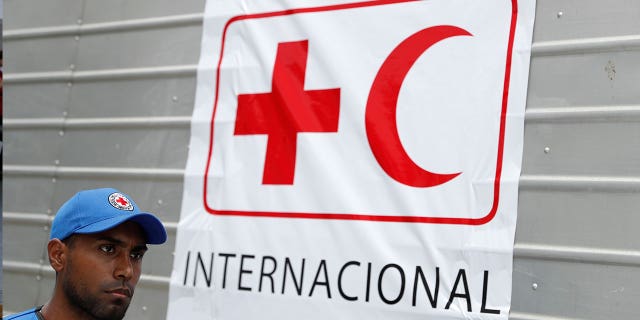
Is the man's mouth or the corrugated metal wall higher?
the corrugated metal wall

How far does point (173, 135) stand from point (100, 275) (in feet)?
4.93

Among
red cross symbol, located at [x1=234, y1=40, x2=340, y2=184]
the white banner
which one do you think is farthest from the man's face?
red cross symbol, located at [x1=234, y1=40, x2=340, y2=184]

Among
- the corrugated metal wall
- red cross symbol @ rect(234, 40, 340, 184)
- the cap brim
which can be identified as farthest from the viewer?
Answer: red cross symbol @ rect(234, 40, 340, 184)

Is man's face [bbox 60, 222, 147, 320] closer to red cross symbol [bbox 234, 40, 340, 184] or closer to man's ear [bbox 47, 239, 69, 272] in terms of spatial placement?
A: man's ear [bbox 47, 239, 69, 272]

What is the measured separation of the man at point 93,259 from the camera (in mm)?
1872

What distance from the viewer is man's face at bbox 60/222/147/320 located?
187cm

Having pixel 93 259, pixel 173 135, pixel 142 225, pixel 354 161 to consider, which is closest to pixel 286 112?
pixel 354 161

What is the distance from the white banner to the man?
107 cm

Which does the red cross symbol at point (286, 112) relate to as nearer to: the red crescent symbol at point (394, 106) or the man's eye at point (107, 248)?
the red crescent symbol at point (394, 106)

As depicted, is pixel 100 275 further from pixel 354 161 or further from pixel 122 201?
pixel 354 161

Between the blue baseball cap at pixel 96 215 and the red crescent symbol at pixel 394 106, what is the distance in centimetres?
109

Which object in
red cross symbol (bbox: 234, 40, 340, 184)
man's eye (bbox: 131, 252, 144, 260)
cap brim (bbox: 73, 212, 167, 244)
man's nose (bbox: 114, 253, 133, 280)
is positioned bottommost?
man's nose (bbox: 114, 253, 133, 280)

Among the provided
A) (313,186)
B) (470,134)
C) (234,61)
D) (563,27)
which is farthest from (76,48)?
(563,27)

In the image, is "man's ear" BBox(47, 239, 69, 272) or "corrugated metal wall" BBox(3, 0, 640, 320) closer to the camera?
"man's ear" BBox(47, 239, 69, 272)
